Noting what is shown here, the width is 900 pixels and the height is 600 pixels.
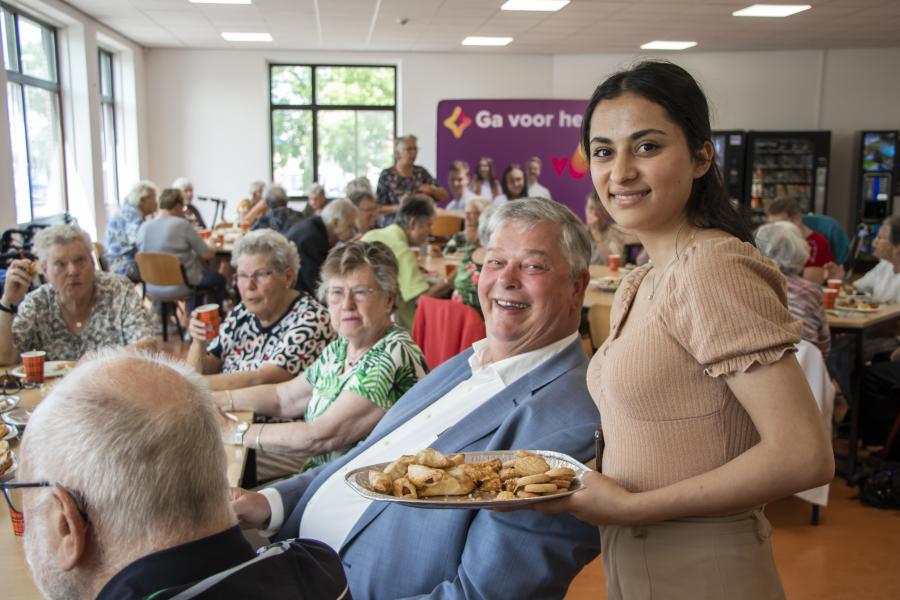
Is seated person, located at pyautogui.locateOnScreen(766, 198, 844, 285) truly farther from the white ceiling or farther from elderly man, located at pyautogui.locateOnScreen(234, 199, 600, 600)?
elderly man, located at pyautogui.locateOnScreen(234, 199, 600, 600)

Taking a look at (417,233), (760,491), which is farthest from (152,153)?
(760,491)

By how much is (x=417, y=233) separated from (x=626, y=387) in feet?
13.0

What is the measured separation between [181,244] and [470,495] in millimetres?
5878

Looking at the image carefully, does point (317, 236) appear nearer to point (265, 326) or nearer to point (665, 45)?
point (265, 326)

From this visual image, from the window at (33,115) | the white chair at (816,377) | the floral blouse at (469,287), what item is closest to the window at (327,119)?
the window at (33,115)

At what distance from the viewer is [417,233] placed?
5113 millimetres

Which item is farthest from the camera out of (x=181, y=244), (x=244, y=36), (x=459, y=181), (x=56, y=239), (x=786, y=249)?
(x=459, y=181)

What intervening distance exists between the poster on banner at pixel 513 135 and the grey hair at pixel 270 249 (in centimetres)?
824

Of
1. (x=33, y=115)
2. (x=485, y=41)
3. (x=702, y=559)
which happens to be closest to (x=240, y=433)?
(x=702, y=559)

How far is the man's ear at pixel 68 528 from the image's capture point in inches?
37.3

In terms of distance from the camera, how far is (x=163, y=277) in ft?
21.1

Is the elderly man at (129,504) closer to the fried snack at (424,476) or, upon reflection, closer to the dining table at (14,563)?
the dining table at (14,563)

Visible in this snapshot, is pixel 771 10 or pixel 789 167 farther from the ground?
pixel 771 10

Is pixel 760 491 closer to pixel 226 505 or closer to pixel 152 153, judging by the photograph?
pixel 226 505
